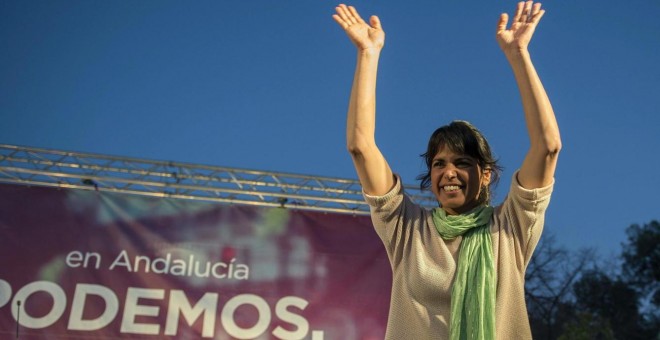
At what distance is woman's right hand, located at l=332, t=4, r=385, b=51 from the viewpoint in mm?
1383

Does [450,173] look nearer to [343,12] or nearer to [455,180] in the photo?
[455,180]

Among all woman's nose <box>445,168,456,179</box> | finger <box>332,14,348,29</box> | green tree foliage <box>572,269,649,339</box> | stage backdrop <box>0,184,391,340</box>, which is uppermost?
green tree foliage <box>572,269,649,339</box>

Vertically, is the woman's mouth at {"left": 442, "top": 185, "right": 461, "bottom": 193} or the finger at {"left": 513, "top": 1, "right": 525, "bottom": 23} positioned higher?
the finger at {"left": 513, "top": 1, "right": 525, "bottom": 23}

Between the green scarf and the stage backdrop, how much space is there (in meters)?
4.19

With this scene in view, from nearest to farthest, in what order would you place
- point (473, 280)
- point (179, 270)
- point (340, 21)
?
point (473, 280) < point (340, 21) < point (179, 270)

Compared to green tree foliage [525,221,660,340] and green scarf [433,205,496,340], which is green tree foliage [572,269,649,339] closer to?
green tree foliage [525,221,660,340]

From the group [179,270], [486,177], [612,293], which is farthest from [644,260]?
[486,177]

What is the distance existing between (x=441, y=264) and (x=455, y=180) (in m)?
0.17

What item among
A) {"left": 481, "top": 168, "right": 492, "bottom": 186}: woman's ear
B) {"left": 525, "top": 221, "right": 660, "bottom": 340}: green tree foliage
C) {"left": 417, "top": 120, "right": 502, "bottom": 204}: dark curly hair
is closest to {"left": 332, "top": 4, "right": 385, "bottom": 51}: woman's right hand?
{"left": 417, "top": 120, "right": 502, "bottom": 204}: dark curly hair

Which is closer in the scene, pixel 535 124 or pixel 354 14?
pixel 535 124

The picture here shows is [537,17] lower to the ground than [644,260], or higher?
lower

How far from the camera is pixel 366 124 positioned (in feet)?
4.24

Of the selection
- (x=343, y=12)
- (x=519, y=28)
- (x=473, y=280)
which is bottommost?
(x=473, y=280)

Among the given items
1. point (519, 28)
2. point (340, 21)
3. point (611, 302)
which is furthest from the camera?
point (611, 302)
